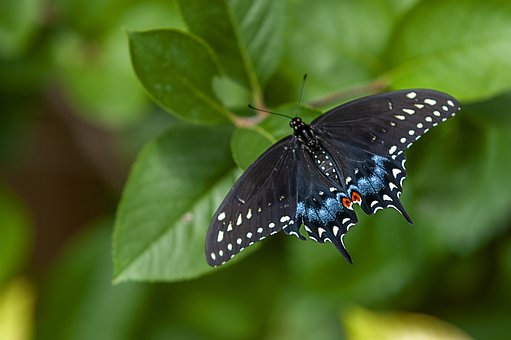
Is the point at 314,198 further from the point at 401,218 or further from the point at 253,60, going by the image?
the point at 401,218

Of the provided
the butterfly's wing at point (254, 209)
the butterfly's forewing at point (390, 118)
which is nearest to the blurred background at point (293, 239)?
the butterfly's forewing at point (390, 118)

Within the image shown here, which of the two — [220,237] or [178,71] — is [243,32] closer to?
[178,71]

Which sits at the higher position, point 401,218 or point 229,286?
point 401,218

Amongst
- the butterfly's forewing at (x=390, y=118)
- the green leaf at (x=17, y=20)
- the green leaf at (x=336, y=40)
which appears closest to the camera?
the butterfly's forewing at (x=390, y=118)

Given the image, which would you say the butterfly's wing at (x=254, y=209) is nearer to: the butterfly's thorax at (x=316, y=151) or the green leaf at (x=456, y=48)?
the butterfly's thorax at (x=316, y=151)

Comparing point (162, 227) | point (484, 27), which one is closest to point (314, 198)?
point (162, 227)

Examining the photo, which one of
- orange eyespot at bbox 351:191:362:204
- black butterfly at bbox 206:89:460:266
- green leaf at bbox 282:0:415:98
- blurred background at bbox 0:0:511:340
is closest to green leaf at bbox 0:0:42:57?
blurred background at bbox 0:0:511:340
